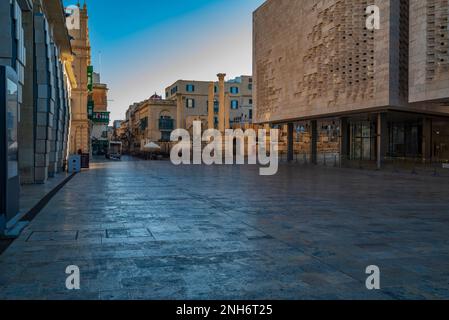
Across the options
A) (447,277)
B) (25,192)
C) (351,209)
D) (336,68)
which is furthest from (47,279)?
(336,68)

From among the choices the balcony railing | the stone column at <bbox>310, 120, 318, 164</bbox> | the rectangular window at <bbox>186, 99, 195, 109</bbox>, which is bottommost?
the stone column at <bbox>310, 120, 318, 164</bbox>

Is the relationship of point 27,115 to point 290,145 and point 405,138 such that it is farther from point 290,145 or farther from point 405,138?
point 405,138

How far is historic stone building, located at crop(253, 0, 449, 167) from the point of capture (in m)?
26.7

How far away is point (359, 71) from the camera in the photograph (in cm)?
3186

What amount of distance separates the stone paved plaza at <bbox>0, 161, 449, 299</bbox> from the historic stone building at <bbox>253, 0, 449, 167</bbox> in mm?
16161

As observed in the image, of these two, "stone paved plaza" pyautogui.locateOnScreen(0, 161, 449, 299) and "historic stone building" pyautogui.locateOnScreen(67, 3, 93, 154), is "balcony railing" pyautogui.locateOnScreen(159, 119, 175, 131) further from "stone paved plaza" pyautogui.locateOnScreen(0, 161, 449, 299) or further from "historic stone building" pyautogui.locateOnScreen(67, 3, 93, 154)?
"stone paved plaza" pyautogui.locateOnScreen(0, 161, 449, 299)

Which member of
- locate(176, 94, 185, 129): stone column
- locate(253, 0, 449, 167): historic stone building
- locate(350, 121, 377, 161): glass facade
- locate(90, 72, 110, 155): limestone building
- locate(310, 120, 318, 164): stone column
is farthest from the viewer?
locate(176, 94, 185, 129): stone column

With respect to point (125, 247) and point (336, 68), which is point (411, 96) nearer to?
point (336, 68)

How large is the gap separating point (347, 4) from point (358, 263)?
97.9 feet

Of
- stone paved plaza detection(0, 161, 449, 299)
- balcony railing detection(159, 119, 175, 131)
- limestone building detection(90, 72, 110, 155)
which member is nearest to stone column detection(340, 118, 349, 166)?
stone paved plaza detection(0, 161, 449, 299)

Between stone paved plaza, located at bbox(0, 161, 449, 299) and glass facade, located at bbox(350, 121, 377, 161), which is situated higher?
glass facade, located at bbox(350, 121, 377, 161)

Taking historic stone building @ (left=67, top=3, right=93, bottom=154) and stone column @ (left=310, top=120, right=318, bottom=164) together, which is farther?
historic stone building @ (left=67, top=3, right=93, bottom=154)

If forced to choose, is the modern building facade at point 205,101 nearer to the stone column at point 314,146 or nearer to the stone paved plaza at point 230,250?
the stone column at point 314,146

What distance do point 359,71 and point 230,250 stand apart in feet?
89.9
